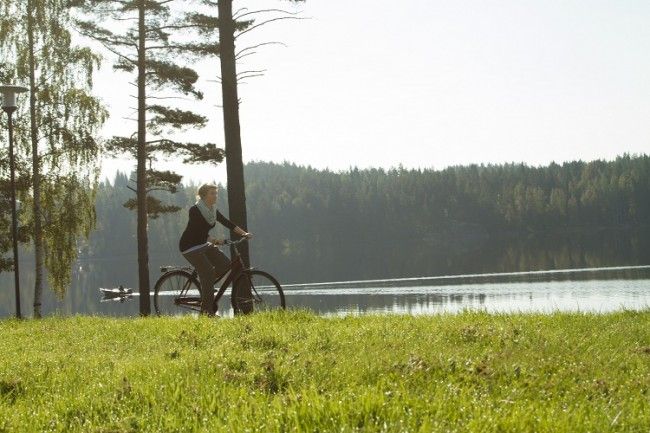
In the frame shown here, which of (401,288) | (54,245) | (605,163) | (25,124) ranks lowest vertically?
(401,288)

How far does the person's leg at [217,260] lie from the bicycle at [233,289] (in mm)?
58

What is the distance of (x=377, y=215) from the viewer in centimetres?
16562

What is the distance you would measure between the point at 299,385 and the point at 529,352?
2.30m

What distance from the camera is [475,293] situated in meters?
44.5

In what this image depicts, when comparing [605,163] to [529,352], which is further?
[605,163]

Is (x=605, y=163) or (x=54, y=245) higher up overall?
(x=605, y=163)

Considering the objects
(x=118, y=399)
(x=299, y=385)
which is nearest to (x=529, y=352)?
Result: (x=299, y=385)

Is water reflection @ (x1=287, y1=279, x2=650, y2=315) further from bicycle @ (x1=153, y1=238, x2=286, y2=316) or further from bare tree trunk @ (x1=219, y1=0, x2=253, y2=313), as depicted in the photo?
bicycle @ (x1=153, y1=238, x2=286, y2=316)

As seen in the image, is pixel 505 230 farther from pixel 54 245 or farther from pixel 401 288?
pixel 54 245

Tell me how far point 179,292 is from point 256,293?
1668mm

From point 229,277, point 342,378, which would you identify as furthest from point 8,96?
point 342,378

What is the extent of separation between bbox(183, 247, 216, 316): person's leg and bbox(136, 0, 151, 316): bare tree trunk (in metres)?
8.11

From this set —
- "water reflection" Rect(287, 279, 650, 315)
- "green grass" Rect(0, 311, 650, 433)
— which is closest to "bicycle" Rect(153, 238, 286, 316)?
"green grass" Rect(0, 311, 650, 433)

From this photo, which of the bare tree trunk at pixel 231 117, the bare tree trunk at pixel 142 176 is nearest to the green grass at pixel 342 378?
the bare tree trunk at pixel 231 117
